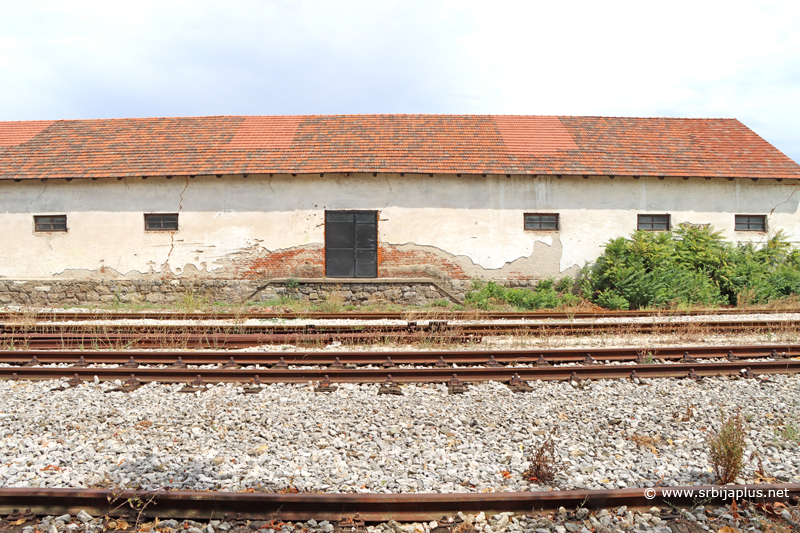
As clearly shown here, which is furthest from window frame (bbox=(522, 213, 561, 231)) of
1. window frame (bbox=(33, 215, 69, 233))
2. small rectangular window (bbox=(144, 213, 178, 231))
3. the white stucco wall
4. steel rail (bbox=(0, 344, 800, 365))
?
window frame (bbox=(33, 215, 69, 233))

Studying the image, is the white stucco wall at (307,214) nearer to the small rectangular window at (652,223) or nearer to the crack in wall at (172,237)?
the crack in wall at (172,237)

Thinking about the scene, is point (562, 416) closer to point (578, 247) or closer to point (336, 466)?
point (336, 466)

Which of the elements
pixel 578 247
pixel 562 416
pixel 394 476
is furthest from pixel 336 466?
pixel 578 247

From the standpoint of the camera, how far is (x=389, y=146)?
Result: 15445 mm

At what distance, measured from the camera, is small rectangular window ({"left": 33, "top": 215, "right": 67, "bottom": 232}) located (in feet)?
48.6

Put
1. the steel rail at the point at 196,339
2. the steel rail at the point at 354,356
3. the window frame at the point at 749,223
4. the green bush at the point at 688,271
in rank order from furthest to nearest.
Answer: the window frame at the point at 749,223
the green bush at the point at 688,271
the steel rail at the point at 196,339
the steel rail at the point at 354,356

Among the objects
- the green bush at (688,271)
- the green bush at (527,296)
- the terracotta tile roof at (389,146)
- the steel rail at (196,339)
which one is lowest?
the steel rail at (196,339)

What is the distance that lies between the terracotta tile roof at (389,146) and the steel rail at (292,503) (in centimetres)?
1185

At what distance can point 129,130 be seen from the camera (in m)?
16.9

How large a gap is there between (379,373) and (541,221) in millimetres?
10319

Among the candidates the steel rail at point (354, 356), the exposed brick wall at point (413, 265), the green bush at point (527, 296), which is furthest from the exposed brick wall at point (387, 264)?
the steel rail at point (354, 356)

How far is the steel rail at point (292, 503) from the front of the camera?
3.13 meters

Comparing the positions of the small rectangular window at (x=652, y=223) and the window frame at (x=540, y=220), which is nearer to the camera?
the window frame at (x=540, y=220)

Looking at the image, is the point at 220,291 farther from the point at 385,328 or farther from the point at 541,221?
the point at 541,221
